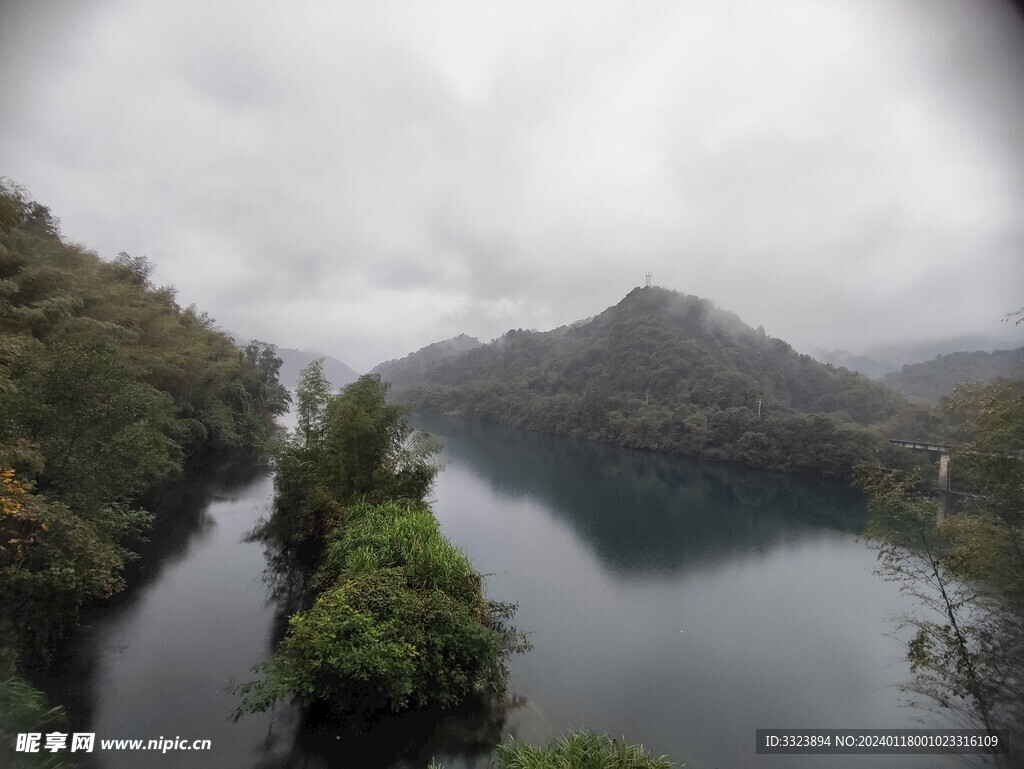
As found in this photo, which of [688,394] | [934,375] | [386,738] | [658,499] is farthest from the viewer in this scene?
[934,375]

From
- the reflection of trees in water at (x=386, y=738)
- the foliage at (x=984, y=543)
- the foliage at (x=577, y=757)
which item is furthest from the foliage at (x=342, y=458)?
the foliage at (x=984, y=543)

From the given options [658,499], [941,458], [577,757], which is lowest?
[658,499]

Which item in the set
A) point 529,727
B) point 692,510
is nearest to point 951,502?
point 692,510

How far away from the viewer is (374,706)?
572cm

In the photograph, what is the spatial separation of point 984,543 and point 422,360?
142622mm

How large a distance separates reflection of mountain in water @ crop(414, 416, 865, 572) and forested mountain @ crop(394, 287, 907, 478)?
7.36ft

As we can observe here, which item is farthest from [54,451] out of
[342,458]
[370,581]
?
[342,458]

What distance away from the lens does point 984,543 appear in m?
5.54

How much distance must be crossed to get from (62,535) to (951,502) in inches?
1252

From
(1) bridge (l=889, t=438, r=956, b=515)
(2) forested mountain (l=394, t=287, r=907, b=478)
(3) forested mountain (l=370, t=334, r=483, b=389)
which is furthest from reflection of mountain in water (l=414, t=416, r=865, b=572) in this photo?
(3) forested mountain (l=370, t=334, r=483, b=389)

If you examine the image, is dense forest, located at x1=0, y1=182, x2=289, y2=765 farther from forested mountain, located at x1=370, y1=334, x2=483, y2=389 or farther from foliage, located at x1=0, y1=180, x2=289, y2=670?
forested mountain, located at x1=370, y1=334, x2=483, y2=389

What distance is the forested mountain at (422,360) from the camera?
120 metres

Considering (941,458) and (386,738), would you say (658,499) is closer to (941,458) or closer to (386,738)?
(941,458)

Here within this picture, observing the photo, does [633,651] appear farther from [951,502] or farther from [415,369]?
[415,369]
